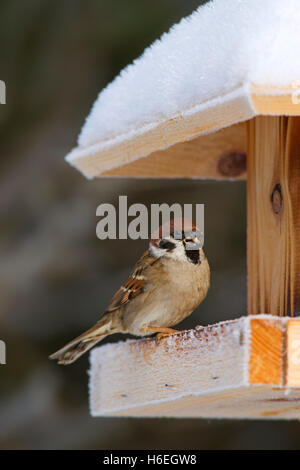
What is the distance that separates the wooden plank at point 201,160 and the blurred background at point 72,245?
1.66m

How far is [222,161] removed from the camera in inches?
122

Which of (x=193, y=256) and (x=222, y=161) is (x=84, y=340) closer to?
(x=193, y=256)

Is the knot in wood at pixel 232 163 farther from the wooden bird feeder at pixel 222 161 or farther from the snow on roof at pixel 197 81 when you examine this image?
the snow on roof at pixel 197 81

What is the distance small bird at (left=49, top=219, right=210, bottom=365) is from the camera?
2.73 meters

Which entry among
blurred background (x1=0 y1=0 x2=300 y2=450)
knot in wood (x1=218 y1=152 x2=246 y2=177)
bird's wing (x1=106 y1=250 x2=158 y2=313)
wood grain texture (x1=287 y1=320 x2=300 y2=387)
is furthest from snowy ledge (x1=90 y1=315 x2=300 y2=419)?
blurred background (x1=0 y1=0 x2=300 y2=450)

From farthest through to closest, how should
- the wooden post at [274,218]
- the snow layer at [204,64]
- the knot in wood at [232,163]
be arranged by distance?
the knot in wood at [232,163], the wooden post at [274,218], the snow layer at [204,64]

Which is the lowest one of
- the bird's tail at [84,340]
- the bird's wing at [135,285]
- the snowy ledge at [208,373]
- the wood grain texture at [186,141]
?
the snowy ledge at [208,373]

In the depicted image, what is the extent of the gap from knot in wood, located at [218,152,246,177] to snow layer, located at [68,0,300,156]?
455 millimetres

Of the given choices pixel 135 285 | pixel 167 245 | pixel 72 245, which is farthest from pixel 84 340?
pixel 72 245

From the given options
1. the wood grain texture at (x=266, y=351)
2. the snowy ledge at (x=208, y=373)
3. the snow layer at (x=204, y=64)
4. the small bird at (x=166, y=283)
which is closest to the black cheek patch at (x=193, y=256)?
the small bird at (x=166, y=283)

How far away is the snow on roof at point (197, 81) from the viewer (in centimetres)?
213

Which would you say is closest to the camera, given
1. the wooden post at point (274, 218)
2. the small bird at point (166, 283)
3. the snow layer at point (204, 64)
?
the snow layer at point (204, 64)

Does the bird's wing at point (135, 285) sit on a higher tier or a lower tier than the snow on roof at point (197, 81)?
lower
